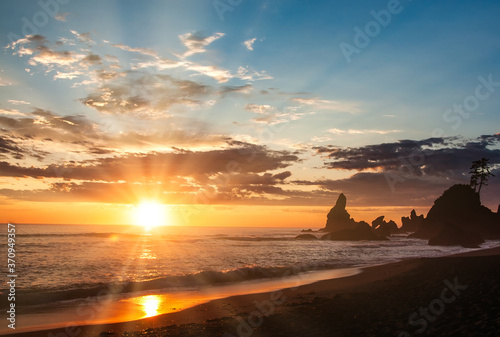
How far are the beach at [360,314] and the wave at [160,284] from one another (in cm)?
776

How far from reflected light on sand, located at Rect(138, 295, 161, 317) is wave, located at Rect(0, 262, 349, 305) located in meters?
3.07

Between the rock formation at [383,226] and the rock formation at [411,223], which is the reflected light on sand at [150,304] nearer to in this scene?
the rock formation at [383,226]

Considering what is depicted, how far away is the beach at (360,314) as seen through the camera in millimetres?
10484

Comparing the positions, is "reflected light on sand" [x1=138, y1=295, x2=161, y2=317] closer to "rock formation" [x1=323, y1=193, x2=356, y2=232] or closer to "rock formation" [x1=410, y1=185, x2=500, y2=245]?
"rock formation" [x1=410, y1=185, x2=500, y2=245]

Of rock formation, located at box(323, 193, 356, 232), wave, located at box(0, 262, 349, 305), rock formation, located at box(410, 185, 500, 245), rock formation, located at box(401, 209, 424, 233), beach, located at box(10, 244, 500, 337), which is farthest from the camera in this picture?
rock formation, located at box(401, 209, 424, 233)

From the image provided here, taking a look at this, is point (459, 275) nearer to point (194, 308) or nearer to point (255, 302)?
point (255, 302)

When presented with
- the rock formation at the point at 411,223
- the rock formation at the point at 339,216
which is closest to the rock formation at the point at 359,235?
the rock formation at the point at 339,216

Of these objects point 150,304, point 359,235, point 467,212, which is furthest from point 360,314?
point 467,212

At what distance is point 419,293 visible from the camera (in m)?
15.8

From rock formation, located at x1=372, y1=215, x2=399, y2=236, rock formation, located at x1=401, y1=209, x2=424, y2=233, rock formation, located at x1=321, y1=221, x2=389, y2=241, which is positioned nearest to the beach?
rock formation, located at x1=321, y1=221, x2=389, y2=241

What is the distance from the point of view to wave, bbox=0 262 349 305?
20664mm

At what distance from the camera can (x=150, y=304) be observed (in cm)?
1869

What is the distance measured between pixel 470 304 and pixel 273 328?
727 cm

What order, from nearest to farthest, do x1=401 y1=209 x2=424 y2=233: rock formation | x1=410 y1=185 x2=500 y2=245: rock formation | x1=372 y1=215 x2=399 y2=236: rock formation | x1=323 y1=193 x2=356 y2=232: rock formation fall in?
x1=410 y1=185 x2=500 y2=245: rock formation
x1=372 y1=215 x2=399 y2=236: rock formation
x1=323 y1=193 x2=356 y2=232: rock formation
x1=401 y1=209 x2=424 y2=233: rock formation
